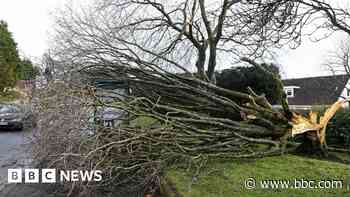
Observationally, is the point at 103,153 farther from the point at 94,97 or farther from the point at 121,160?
the point at 94,97

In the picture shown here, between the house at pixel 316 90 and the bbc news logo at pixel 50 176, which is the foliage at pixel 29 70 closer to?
the bbc news logo at pixel 50 176

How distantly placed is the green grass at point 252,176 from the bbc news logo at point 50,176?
1.17m

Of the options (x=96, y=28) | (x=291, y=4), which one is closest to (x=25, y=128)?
(x=96, y=28)

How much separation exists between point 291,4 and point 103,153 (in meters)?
6.16

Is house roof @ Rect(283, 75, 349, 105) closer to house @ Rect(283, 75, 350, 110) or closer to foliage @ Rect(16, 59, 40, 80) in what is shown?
house @ Rect(283, 75, 350, 110)

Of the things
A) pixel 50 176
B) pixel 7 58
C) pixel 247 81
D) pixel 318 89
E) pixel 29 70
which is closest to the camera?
pixel 50 176

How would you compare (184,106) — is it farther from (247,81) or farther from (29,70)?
(247,81)

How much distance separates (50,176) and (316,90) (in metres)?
33.8

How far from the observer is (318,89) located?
3512 cm

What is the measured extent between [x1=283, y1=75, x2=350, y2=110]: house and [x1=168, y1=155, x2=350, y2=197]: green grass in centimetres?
2525

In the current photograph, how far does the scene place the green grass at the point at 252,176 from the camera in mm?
4578

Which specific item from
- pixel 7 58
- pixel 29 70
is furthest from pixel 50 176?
pixel 7 58

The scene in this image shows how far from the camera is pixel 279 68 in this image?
53.6 feet

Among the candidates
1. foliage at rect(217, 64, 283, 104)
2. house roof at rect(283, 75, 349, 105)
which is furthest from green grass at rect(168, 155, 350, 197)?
house roof at rect(283, 75, 349, 105)
